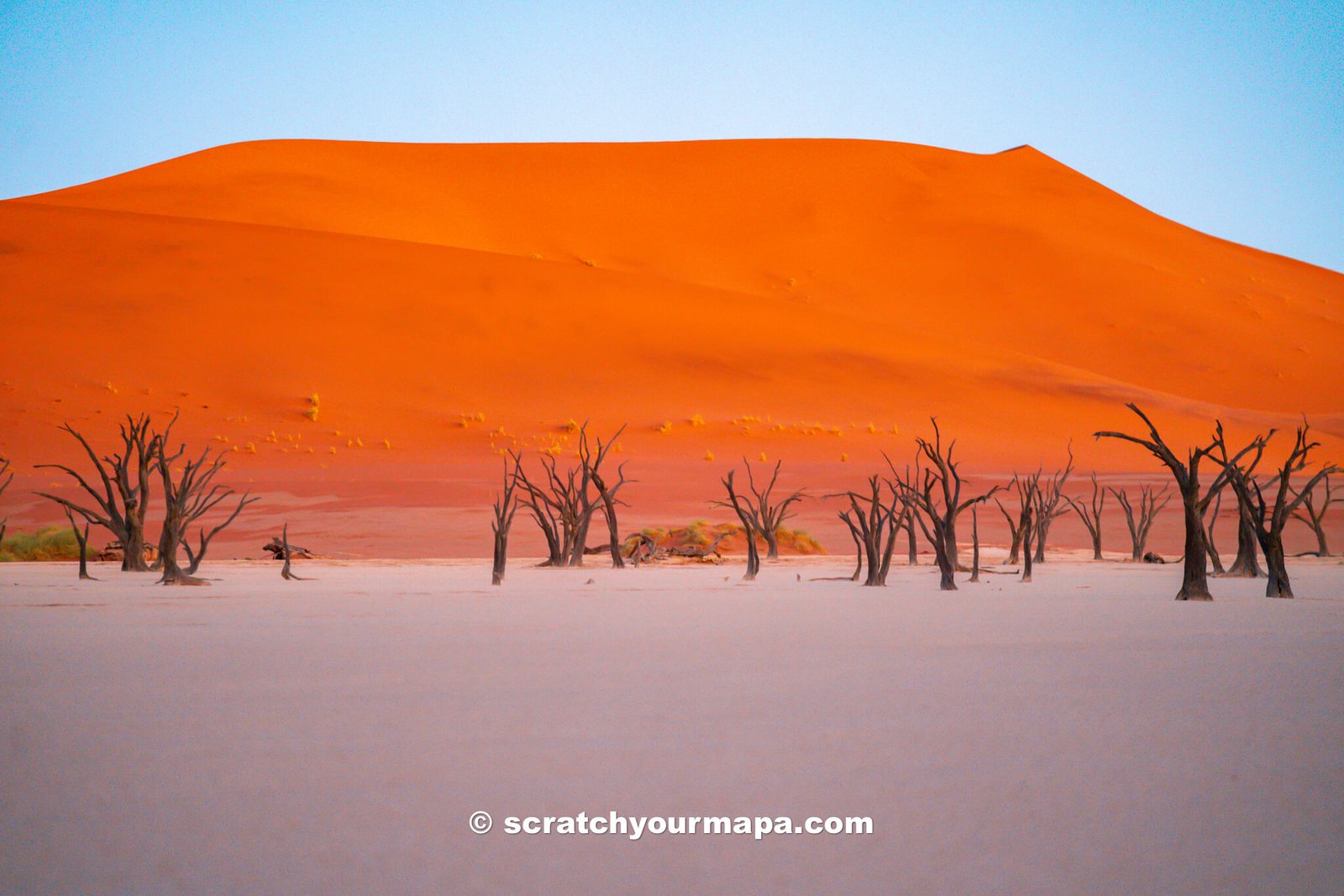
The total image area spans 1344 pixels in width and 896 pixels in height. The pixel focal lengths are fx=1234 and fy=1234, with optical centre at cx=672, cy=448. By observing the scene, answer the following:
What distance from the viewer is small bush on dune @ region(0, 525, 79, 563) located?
21500 millimetres

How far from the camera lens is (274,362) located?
41250 mm

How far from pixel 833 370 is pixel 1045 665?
38.5m

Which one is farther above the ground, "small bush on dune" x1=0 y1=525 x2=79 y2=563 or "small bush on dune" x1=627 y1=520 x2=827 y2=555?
"small bush on dune" x1=627 y1=520 x2=827 y2=555

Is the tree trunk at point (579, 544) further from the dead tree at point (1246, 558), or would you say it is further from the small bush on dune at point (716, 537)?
the dead tree at point (1246, 558)

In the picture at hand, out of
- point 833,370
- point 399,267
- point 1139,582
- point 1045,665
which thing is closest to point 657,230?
point 399,267

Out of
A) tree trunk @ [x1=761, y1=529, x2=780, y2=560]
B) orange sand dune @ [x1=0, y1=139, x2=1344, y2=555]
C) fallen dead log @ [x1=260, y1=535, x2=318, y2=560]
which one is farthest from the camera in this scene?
orange sand dune @ [x1=0, y1=139, x2=1344, y2=555]

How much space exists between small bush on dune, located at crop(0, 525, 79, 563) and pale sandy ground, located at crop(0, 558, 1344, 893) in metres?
13.3

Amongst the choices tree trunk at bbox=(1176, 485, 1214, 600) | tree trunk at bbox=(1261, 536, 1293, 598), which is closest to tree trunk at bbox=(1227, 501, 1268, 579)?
tree trunk at bbox=(1261, 536, 1293, 598)

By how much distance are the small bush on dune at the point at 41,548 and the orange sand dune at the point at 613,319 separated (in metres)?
3.48

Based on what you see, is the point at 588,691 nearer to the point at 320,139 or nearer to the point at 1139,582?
the point at 1139,582

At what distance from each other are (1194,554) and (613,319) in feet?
124

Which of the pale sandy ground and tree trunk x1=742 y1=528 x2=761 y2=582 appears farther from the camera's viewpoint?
tree trunk x1=742 y1=528 x2=761 y2=582

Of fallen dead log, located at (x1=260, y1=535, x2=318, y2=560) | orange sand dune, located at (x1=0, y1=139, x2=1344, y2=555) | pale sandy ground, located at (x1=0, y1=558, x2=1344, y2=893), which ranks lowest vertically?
pale sandy ground, located at (x1=0, y1=558, x2=1344, y2=893)

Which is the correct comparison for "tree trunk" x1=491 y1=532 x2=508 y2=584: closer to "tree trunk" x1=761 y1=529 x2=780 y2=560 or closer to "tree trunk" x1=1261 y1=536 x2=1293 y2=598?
"tree trunk" x1=761 y1=529 x2=780 y2=560
